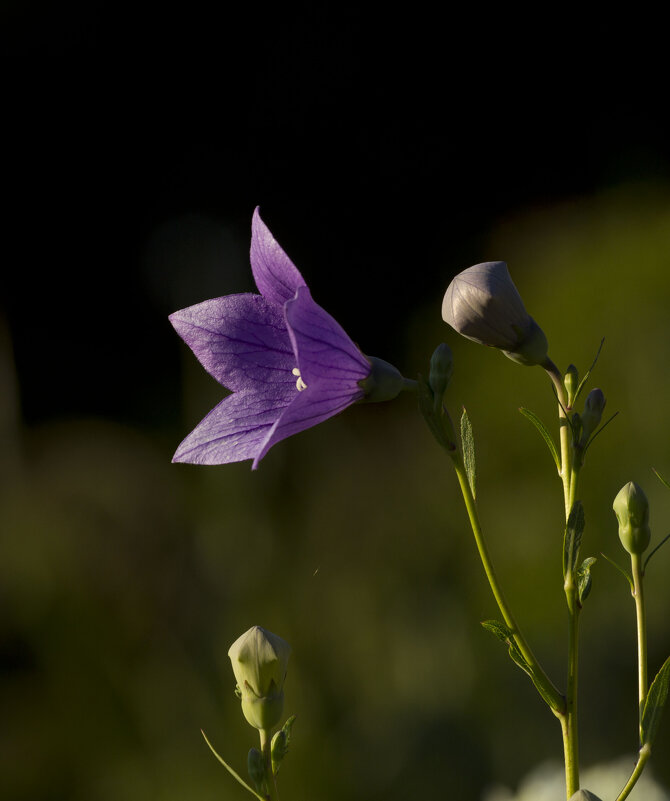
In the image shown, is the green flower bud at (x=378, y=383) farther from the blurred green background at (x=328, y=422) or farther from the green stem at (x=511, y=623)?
the blurred green background at (x=328, y=422)

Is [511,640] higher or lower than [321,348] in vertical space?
lower

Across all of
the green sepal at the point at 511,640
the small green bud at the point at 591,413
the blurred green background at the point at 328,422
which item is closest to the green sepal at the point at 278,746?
the green sepal at the point at 511,640

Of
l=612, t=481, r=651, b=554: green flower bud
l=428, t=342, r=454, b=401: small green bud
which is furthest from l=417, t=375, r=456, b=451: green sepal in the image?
l=612, t=481, r=651, b=554: green flower bud

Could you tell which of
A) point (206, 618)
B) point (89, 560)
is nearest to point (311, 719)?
point (206, 618)

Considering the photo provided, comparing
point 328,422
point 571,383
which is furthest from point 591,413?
point 328,422

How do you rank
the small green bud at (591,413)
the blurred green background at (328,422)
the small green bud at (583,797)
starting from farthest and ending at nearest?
the blurred green background at (328,422), the small green bud at (591,413), the small green bud at (583,797)

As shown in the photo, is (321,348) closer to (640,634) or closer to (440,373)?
(440,373)
